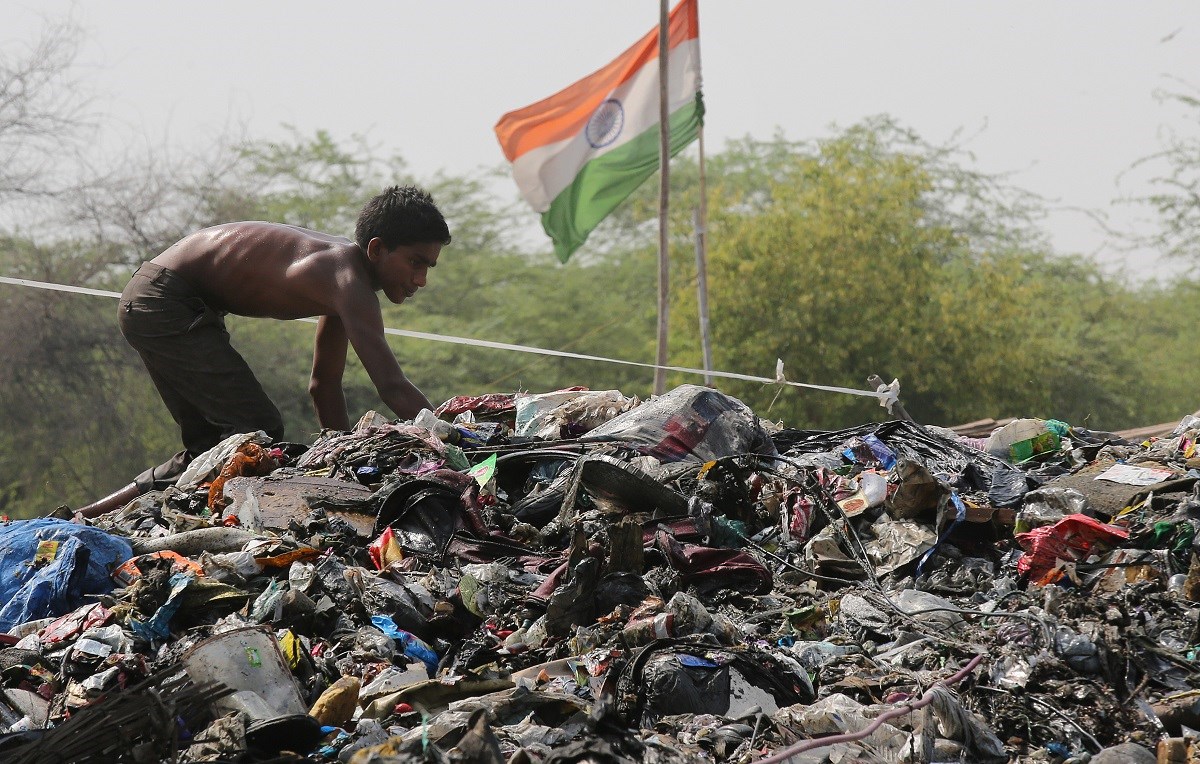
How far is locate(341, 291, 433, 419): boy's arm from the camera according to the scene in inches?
167

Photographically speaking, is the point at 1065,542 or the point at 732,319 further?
the point at 732,319

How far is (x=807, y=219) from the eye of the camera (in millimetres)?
17094

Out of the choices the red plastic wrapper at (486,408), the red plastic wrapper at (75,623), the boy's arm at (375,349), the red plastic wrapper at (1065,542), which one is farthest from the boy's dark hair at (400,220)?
the red plastic wrapper at (1065,542)

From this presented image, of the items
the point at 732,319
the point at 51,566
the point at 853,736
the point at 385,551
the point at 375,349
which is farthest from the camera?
the point at 732,319

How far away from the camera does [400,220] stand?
4.49 metres

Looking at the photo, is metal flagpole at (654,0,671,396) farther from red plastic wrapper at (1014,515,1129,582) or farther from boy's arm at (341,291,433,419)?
red plastic wrapper at (1014,515,1129,582)

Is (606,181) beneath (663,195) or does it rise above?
above

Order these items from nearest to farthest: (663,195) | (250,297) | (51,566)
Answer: (51,566) < (250,297) < (663,195)

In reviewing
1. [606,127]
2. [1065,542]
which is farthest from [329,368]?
[606,127]

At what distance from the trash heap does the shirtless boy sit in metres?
0.30

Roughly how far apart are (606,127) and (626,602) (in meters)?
7.33

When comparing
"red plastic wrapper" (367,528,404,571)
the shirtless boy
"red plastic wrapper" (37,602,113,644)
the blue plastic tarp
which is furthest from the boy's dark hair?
"red plastic wrapper" (37,602,113,644)

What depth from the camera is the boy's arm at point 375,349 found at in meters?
4.23

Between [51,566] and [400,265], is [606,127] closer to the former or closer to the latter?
[400,265]
